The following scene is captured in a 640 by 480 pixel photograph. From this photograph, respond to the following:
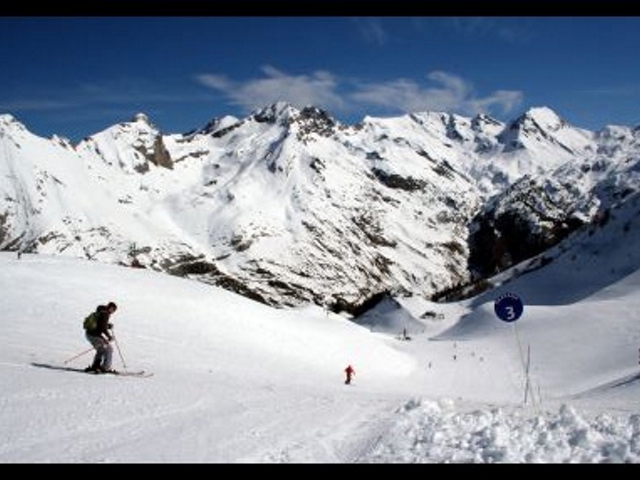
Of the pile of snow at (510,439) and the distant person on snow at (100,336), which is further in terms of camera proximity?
the distant person on snow at (100,336)

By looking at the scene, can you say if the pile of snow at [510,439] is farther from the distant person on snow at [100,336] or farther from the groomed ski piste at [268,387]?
the distant person on snow at [100,336]

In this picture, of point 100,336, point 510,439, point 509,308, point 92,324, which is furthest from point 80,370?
point 510,439

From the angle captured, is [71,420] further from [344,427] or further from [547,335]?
[547,335]

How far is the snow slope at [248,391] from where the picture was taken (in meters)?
12.1

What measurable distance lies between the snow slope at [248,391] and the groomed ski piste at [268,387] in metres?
0.06

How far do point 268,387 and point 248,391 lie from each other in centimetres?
190

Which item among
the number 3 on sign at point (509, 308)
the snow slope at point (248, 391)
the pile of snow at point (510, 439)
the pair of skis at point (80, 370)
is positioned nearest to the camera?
the pile of snow at point (510, 439)

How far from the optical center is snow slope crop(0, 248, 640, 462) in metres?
12.1

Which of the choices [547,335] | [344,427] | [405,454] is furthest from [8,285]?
[547,335]

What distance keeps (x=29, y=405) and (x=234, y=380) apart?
9.35 m

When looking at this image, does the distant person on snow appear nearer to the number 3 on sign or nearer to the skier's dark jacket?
the skier's dark jacket

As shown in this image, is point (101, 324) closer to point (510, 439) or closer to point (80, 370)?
point (80, 370)

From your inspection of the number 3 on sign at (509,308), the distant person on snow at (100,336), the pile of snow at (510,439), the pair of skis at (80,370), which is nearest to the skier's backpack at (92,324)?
the distant person on snow at (100,336)

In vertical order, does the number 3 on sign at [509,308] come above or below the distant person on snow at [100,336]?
above
